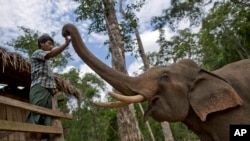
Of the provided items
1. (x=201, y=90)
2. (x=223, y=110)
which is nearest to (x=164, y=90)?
(x=201, y=90)

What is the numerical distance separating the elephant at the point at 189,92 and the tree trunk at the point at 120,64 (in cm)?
427

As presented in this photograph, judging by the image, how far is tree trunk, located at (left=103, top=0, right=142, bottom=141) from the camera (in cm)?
678

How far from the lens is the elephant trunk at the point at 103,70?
2.53 meters

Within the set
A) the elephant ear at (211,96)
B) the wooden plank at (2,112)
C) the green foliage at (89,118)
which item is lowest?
the elephant ear at (211,96)

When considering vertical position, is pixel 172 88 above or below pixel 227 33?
below

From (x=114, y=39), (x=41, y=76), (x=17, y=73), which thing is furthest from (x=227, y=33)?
(x=41, y=76)

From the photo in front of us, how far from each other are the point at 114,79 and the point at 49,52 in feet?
5.32

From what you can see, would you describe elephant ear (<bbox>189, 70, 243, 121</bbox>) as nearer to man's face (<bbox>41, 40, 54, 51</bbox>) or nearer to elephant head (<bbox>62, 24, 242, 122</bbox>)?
elephant head (<bbox>62, 24, 242, 122</bbox>)

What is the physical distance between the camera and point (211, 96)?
2453 mm

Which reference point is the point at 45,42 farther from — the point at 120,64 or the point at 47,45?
the point at 120,64

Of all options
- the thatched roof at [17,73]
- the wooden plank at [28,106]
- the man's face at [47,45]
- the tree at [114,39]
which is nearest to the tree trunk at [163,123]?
the tree at [114,39]

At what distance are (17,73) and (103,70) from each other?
353 centimetres

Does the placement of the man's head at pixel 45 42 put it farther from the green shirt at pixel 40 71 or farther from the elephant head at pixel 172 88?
the elephant head at pixel 172 88

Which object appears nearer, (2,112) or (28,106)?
(28,106)
